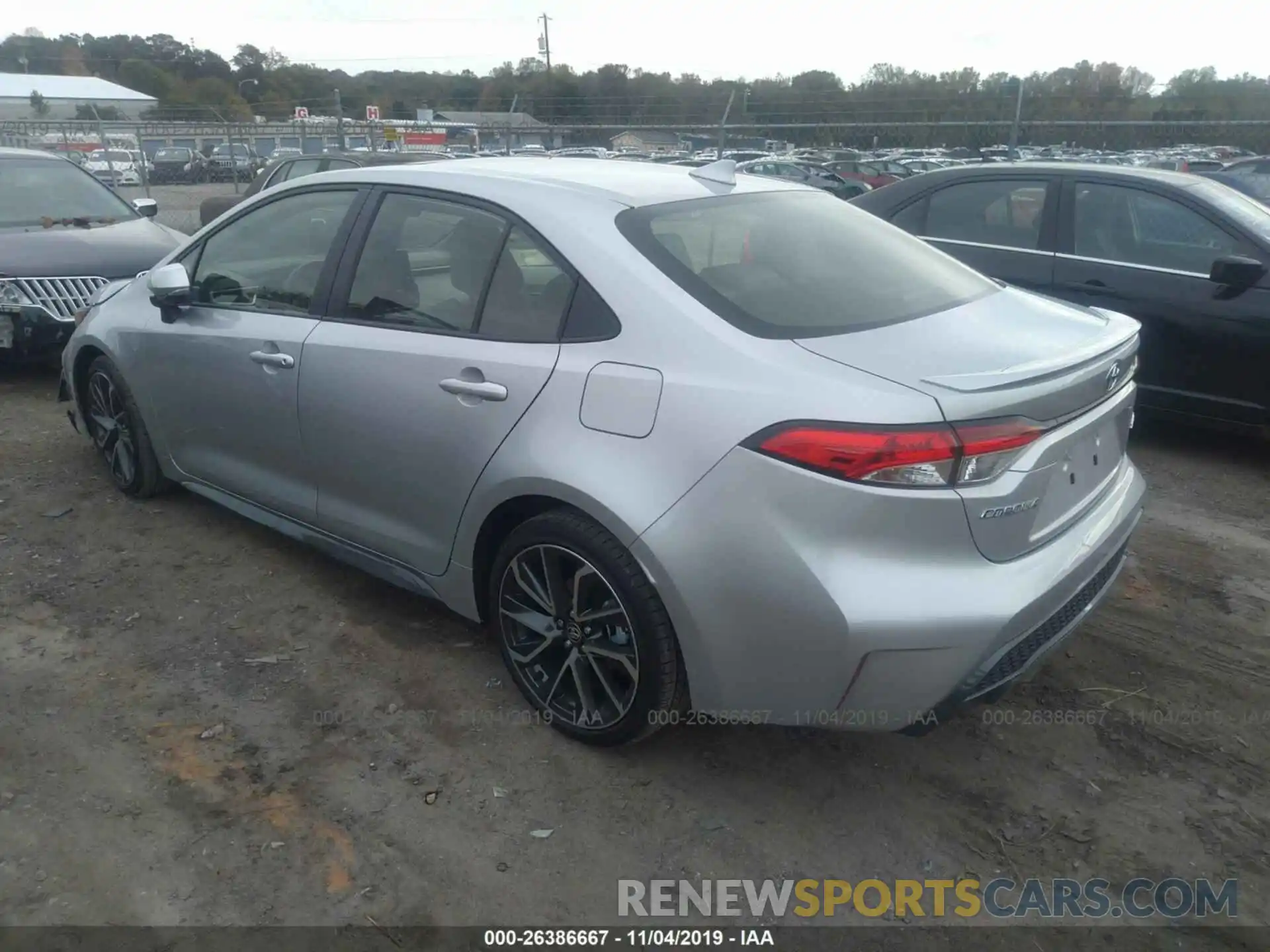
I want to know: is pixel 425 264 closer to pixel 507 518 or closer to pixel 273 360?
pixel 273 360

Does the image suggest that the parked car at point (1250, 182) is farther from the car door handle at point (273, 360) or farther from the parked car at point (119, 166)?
the parked car at point (119, 166)

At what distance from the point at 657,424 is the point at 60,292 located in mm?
5676

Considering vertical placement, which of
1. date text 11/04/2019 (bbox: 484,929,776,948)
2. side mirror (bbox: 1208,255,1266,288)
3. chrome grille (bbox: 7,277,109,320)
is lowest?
date text 11/04/2019 (bbox: 484,929,776,948)

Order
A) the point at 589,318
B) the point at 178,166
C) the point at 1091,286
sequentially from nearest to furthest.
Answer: the point at 589,318, the point at 1091,286, the point at 178,166

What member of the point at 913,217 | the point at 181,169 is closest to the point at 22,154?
the point at 913,217

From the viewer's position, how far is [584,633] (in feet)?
9.27

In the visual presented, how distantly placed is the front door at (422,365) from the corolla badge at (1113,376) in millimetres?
1507

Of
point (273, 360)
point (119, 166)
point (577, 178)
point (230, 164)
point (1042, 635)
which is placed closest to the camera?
point (1042, 635)

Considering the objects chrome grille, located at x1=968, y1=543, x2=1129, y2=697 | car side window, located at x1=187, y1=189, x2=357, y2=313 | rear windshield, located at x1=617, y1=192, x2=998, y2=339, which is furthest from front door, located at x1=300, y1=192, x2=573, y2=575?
chrome grille, located at x1=968, y1=543, x2=1129, y2=697

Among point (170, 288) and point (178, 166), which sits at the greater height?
point (170, 288)

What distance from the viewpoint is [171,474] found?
4.39 metres

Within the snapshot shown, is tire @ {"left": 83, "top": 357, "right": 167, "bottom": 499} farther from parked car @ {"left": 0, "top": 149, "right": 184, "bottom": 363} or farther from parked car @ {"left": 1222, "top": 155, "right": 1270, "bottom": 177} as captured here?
parked car @ {"left": 1222, "top": 155, "right": 1270, "bottom": 177}

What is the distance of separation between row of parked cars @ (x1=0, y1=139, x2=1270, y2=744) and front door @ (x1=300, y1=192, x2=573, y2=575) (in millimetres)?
11

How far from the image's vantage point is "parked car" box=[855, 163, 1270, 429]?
203 inches
